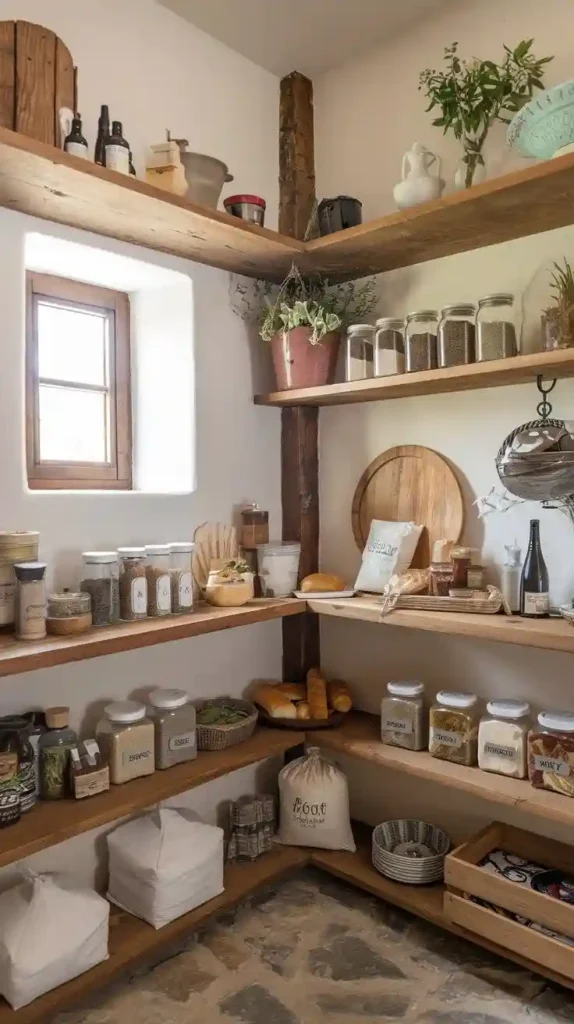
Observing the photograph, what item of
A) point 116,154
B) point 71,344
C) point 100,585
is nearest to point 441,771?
point 100,585

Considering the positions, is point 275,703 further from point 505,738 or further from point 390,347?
point 390,347

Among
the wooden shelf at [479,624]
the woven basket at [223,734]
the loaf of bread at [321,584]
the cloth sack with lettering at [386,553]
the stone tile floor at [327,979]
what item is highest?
the cloth sack with lettering at [386,553]

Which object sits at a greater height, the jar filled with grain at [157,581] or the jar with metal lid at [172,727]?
the jar filled with grain at [157,581]

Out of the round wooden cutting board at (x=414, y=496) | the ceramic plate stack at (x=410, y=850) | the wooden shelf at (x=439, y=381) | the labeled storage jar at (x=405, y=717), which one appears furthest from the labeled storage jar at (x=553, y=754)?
the wooden shelf at (x=439, y=381)

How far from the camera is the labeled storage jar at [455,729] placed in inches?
69.6

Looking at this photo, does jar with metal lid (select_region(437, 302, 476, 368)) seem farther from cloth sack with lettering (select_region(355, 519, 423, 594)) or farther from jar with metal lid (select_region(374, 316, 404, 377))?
cloth sack with lettering (select_region(355, 519, 423, 594))

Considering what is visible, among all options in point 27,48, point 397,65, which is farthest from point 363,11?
point 27,48

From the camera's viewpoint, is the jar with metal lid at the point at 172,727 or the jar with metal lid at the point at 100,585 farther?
the jar with metal lid at the point at 172,727

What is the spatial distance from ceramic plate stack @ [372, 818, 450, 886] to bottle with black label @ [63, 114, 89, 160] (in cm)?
184

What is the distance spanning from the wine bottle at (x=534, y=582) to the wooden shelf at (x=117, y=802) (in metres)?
0.77

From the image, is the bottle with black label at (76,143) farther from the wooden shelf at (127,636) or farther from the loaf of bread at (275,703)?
the loaf of bread at (275,703)

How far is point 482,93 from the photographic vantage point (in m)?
1.75

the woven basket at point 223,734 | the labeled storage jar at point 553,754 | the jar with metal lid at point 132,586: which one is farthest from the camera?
the woven basket at point 223,734

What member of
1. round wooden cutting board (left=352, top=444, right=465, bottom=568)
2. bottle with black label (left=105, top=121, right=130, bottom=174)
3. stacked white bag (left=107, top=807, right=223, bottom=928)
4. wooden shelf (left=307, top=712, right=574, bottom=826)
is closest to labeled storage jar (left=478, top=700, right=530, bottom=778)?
wooden shelf (left=307, top=712, right=574, bottom=826)
